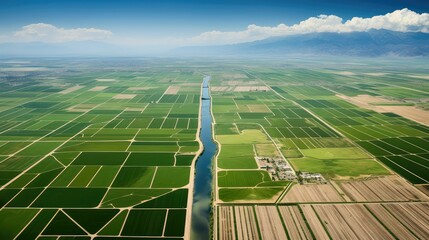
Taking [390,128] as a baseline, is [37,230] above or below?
above

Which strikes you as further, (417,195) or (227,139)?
(227,139)

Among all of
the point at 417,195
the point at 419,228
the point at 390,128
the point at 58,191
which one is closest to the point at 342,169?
the point at 417,195

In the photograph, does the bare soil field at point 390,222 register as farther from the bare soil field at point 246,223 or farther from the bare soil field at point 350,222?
the bare soil field at point 246,223

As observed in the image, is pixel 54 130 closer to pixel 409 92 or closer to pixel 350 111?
pixel 350 111

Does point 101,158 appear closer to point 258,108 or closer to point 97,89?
point 258,108

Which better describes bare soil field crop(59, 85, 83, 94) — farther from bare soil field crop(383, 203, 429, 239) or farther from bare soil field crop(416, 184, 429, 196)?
bare soil field crop(416, 184, 429, 196)

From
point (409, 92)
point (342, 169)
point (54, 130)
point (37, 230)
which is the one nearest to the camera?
point (37, 230)

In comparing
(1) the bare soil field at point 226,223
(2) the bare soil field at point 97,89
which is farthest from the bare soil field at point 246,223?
(2) the bare soil field at point 97,89
